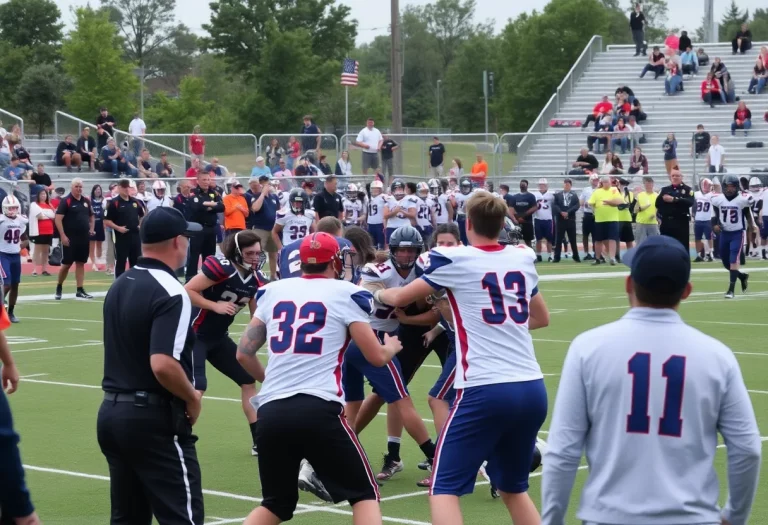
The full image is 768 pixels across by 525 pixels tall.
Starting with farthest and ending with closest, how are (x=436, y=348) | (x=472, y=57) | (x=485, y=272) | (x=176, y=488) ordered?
1. (x=472, y=57)
2. (x=436, y=348)
3. (x=485, y=272)
4. (x=176, y=488)

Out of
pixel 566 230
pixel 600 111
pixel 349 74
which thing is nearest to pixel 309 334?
pixel 566 230

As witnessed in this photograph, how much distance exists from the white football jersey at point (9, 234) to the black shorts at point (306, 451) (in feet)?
43.2

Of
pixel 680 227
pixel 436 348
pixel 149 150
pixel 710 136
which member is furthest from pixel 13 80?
pixel 436 348

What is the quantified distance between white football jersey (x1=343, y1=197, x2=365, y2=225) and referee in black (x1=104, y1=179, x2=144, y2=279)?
8097mm

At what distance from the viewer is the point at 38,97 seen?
63.5 metres

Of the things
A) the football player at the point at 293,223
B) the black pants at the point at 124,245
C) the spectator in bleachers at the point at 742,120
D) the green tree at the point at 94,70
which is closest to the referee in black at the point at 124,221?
the black pants at the point at 124,245

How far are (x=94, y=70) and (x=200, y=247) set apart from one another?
44.9 m

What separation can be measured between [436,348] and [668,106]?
122 feet

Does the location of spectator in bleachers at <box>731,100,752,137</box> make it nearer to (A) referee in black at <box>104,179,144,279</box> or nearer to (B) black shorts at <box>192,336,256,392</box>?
(A) referee in black at <box>104,179,144,279</box>

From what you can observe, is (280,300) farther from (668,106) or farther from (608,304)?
(668,106)

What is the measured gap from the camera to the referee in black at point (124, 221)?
866 inches

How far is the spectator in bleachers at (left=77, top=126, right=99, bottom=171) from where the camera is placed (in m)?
36.5

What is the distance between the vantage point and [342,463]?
5891mm

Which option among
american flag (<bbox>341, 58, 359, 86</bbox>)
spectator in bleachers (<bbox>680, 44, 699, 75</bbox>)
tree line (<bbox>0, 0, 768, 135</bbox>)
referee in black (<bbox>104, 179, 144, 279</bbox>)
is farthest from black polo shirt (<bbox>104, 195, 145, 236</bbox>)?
tree line (<bbox>0, 0, 768, 135</bbox>)
